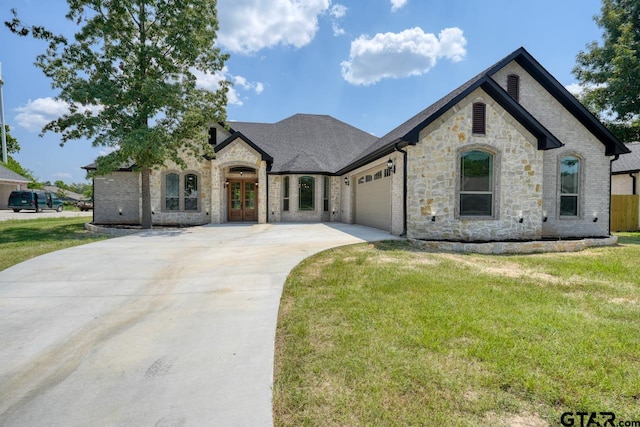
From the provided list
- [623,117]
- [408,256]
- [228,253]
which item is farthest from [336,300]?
[623,117]

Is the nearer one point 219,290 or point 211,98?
point 219,290

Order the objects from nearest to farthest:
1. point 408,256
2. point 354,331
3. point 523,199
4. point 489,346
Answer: point 489,346 → point 354,331 → point 408,256 → point 523,199

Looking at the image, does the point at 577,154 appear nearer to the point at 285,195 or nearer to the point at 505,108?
the point at 505,108

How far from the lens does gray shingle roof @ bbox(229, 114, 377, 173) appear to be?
18.8 m

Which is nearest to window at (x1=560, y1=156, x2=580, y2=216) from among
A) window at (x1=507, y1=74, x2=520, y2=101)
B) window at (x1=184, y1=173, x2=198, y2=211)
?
window at (x1=507, y1=74, x2=520, y2=101)

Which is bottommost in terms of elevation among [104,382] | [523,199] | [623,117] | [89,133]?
[104,382]

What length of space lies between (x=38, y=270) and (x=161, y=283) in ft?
9.52

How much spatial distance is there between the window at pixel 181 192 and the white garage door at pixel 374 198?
911cm

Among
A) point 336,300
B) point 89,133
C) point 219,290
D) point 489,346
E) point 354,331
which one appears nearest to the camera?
point 489,346

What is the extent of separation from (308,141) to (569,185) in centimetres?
1492

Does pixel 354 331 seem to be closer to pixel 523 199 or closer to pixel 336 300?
pixel 336 300

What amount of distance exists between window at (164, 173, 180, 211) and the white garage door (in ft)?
33.1

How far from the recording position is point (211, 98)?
15031 mm

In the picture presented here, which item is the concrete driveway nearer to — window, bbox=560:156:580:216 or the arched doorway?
the arched doorway
